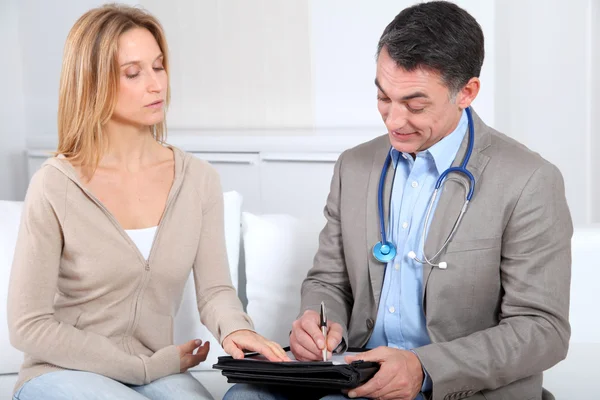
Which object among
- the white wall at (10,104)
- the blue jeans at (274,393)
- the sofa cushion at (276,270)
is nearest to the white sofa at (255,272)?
the sofa cushion at (276,270)

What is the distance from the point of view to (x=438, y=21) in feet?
5.68

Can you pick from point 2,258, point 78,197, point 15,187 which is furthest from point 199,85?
point 78,197

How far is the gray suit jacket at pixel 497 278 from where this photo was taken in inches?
66.5

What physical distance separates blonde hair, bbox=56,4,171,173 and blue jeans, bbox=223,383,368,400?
24.6 inches

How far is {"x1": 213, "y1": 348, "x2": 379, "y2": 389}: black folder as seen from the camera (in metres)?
1.56

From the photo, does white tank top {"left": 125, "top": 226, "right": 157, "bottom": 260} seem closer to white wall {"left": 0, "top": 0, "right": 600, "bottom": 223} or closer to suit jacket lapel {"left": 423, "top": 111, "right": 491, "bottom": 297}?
suit jacket lapel {"left": 423, "top": 111, "right": 491, "bottom": 297}

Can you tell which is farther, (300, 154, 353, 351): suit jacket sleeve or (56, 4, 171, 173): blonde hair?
(300, 154, 353, 351): suit jacket sleeve

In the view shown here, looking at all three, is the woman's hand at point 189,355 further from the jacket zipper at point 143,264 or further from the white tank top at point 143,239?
the white tank top at point 143,239

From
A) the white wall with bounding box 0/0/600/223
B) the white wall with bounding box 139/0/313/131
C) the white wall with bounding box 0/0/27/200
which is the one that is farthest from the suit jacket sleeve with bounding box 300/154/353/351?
the white wall with bounding box 0/0/27/200

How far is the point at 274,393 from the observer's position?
5.67ft

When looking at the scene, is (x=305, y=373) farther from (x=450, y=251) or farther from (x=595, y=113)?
(x=595, y=113)

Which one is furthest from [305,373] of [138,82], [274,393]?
[138,82]

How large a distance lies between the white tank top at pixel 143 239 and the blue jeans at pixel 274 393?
1.29 feet

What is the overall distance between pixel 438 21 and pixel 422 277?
541 mm
